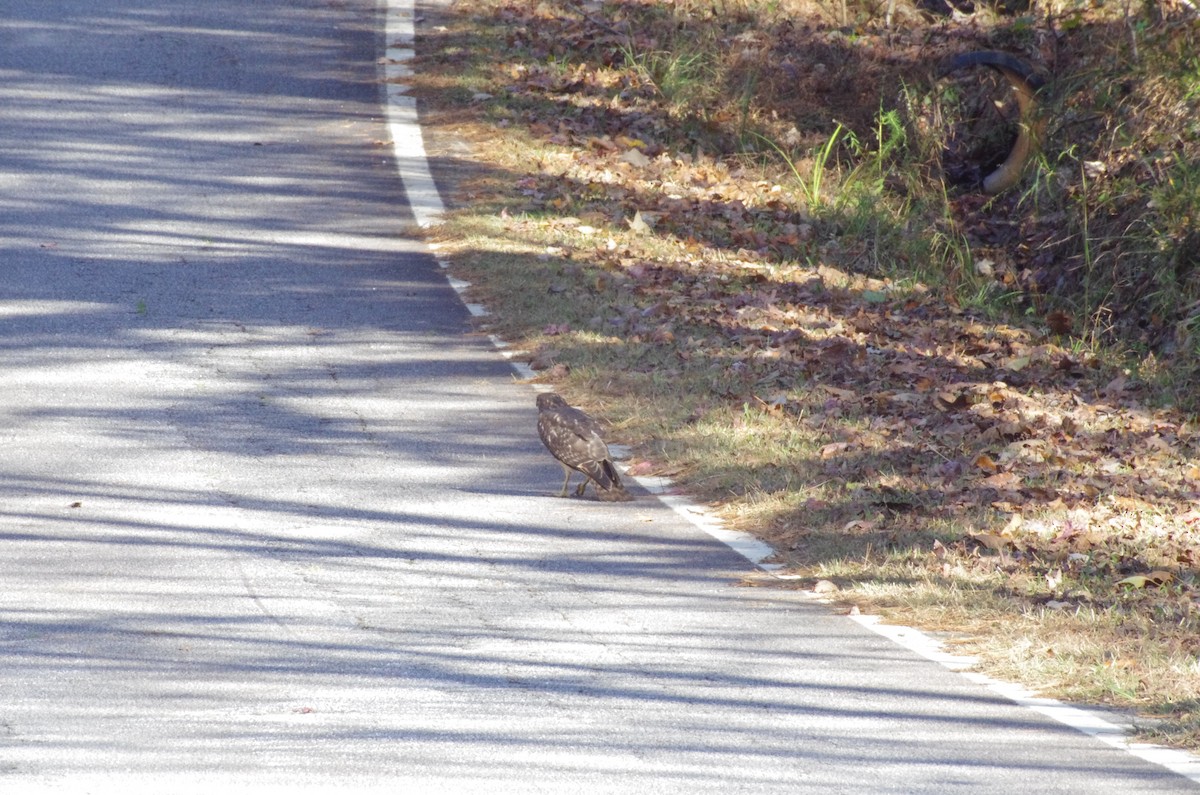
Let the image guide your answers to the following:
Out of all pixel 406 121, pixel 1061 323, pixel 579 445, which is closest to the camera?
pixel 579 445

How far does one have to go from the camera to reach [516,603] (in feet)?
21.8

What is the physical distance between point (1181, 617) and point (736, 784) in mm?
2538

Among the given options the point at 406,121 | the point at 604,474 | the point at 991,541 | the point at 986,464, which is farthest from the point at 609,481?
the point at 406,121

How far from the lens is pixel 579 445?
7770mm

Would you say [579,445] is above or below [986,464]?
above

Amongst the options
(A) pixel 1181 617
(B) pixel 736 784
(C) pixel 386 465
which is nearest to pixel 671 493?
(C) pixel 386 465

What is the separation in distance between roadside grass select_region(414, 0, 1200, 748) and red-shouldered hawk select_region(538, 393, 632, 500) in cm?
49

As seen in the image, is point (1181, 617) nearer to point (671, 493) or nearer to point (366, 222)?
point (671, 493)

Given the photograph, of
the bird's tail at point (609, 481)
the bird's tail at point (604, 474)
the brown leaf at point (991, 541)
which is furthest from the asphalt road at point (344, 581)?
the brown leaf at point (991, 541)

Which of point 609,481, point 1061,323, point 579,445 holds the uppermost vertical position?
point 579,445

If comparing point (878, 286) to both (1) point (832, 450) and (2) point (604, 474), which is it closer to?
(1) point (832, 450)

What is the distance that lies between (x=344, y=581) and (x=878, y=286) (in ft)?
21.6

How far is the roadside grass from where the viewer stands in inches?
281

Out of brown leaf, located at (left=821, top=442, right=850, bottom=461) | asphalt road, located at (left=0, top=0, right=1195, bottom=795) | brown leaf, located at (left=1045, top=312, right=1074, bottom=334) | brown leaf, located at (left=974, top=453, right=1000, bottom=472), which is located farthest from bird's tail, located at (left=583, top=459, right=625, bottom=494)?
brown leaf, located at (left=1045, top=312, right=1074, bottom=334)
